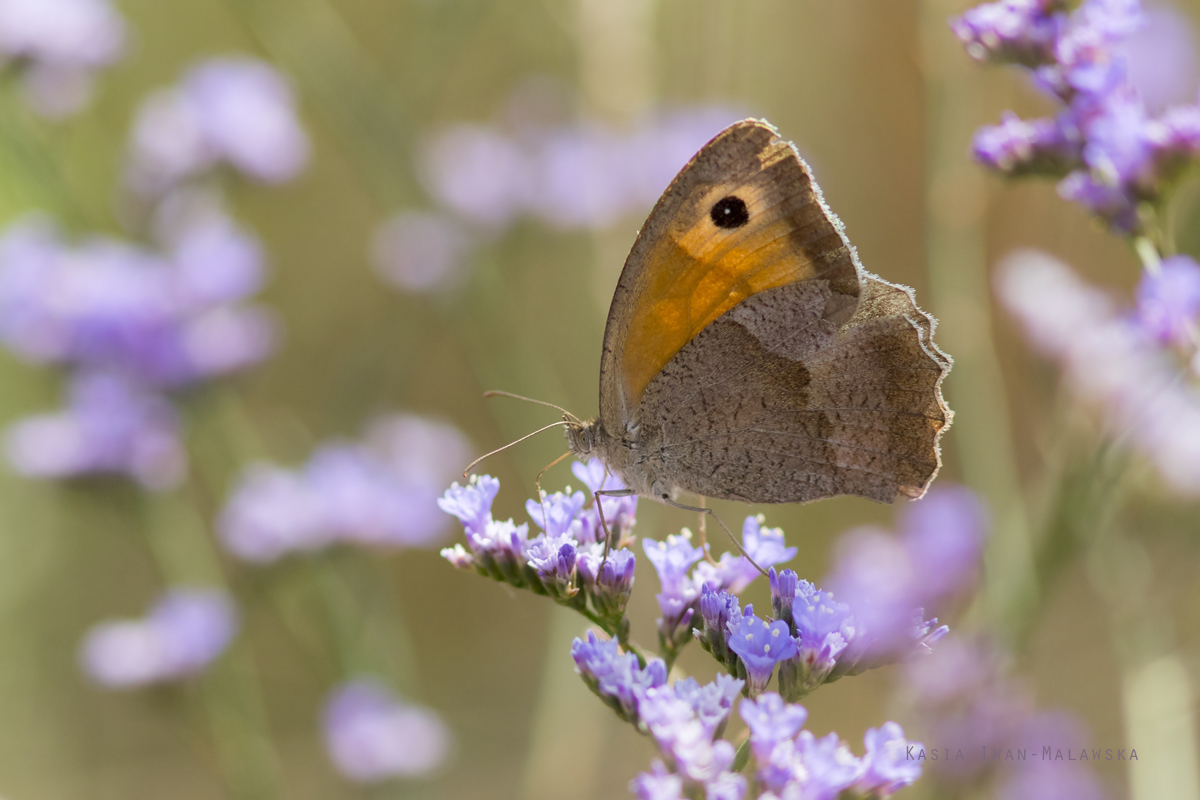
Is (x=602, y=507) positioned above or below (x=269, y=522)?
below

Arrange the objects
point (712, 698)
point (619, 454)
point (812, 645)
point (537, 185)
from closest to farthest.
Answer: point (712, 698) → point (812, 645) → point (619, 454) → point (537, 185)

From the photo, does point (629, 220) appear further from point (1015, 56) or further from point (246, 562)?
point (1015, 56)

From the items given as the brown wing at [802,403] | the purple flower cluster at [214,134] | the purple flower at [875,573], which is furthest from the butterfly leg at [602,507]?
the purple flower cluster at [214,134]

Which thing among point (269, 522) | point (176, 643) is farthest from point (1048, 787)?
point (176, 643)

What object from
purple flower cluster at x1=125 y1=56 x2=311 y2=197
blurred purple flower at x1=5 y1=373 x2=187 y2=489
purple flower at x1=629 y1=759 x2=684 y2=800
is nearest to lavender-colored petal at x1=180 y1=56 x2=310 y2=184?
purple flower cluster at x1=125 y1=56 x2=311 y2=197

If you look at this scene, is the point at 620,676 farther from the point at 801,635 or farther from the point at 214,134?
the point at 214,134

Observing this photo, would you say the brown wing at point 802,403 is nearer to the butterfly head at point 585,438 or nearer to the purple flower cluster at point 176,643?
the butterfly head at point 585,438
